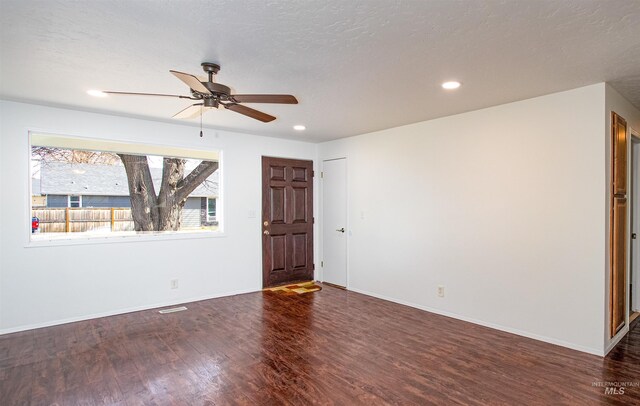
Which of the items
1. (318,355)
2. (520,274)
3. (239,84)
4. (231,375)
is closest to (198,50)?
→ (239,84)

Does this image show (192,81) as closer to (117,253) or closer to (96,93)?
(96,93)

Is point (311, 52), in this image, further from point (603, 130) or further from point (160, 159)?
point (160, 159)

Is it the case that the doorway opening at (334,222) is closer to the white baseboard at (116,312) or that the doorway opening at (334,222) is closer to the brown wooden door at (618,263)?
the white baseboard at (116,312)

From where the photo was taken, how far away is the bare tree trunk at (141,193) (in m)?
4.52

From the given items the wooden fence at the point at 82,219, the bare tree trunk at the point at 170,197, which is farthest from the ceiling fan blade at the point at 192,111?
the wooden fence at the point at 82,219

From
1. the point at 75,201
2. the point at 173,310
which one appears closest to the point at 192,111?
the point at 75,201

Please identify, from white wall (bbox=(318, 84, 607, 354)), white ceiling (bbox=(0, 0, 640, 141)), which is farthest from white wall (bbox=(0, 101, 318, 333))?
white wall (bbox=(318, 84, 607, 354))

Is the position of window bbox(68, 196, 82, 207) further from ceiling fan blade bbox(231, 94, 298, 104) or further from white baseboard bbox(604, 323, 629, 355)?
white baseboard bbox(604, 323, 629, 355)

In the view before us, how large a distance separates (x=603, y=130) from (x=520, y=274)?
149 cm

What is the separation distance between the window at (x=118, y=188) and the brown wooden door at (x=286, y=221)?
803 millimetres

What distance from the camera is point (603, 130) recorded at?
2.99 m

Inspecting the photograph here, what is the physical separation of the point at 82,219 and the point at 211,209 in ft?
5.18

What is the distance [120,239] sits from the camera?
4246 millimetres

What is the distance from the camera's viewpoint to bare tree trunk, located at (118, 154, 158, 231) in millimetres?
4516
